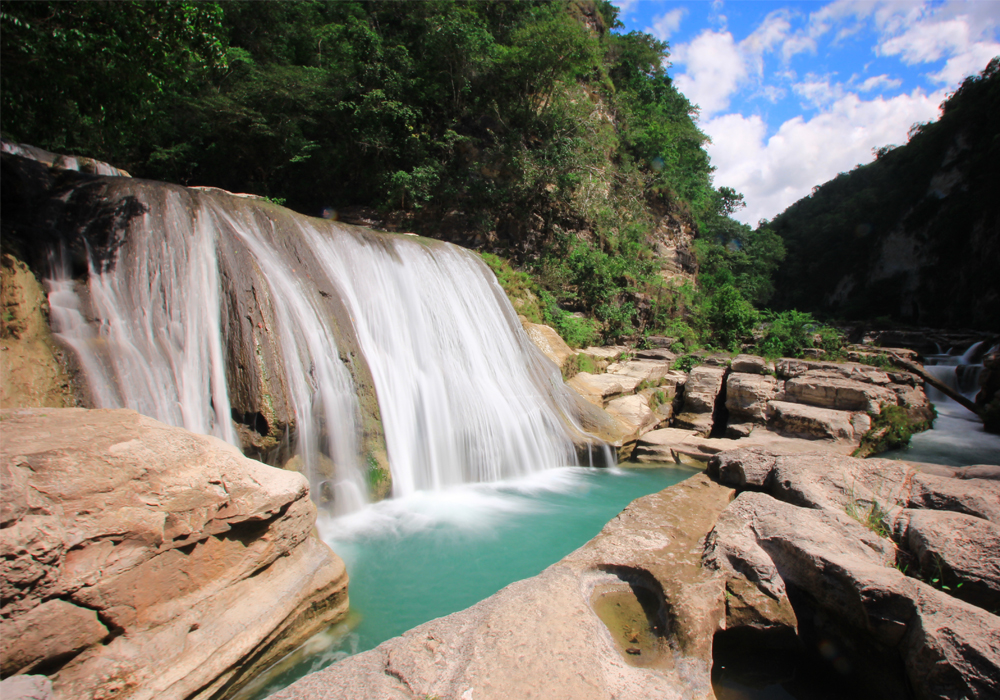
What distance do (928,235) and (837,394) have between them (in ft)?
92.8

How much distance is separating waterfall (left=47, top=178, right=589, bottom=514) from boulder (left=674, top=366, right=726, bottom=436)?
2984mm

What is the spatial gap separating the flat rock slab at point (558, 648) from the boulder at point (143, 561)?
0.86 m

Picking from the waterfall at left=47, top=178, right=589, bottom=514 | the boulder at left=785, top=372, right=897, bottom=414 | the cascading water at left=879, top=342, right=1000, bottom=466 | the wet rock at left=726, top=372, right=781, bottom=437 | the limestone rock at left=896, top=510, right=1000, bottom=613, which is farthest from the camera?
the wet rock at left=726, top=372, right=781, bottom=437

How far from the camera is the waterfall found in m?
4.44

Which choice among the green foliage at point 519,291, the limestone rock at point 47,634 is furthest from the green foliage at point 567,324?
the limestone rock at point 47,634

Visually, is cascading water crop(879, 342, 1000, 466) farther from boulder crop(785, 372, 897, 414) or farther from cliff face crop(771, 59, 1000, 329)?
cliff face crop(771, 59, 1000, 329)

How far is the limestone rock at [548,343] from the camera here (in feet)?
31.3

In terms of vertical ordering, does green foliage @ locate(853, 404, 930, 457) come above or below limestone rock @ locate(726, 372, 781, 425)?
below

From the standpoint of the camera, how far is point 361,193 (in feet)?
51.9

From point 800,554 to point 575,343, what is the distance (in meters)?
9.03

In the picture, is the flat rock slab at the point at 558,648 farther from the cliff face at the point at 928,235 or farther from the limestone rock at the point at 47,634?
the cliff face at the point at 928,235

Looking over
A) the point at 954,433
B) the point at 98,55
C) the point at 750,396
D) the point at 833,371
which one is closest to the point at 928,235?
the point at 954,433

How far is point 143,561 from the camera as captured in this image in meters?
2.42

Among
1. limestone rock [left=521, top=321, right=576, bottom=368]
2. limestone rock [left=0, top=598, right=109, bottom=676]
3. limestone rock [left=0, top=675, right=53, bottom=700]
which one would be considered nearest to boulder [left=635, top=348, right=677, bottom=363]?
limestone rock [left=521, top=321, right=576, bottom=368]
